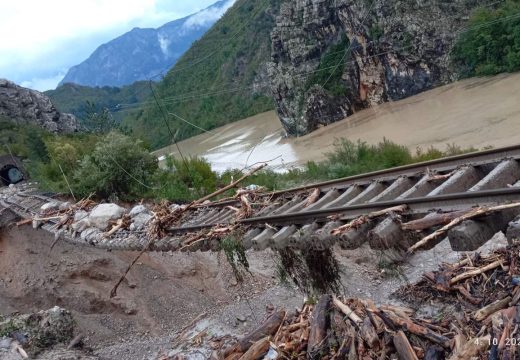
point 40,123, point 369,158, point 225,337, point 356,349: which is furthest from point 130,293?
point 40,123

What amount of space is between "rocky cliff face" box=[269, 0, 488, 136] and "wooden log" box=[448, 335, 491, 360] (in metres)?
50.3

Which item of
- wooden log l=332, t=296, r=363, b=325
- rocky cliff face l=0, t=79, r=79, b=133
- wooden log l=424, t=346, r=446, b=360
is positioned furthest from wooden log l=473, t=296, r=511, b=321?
rocky cliff face l=0, t=79, r=79, b=133

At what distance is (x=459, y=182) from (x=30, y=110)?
74.9 meters

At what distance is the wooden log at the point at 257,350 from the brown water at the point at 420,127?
48.4ft

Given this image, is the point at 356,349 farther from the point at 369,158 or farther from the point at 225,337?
the point at 369,158

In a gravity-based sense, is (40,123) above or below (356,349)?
above

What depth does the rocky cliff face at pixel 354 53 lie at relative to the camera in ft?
183

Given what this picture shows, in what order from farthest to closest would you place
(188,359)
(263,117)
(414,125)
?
1. (263,117)
2. (414,125)
3. (188,359)

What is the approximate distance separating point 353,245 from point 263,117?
80548 mm

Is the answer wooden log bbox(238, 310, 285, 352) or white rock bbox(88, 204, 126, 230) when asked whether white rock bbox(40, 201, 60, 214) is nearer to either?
white rock bbox(88, 204, 126, 230)

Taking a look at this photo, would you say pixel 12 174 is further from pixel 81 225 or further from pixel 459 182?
pixel 459 182

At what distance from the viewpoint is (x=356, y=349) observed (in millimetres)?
5555

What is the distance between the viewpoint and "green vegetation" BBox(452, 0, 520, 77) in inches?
1796

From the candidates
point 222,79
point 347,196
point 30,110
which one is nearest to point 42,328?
point 347,196
